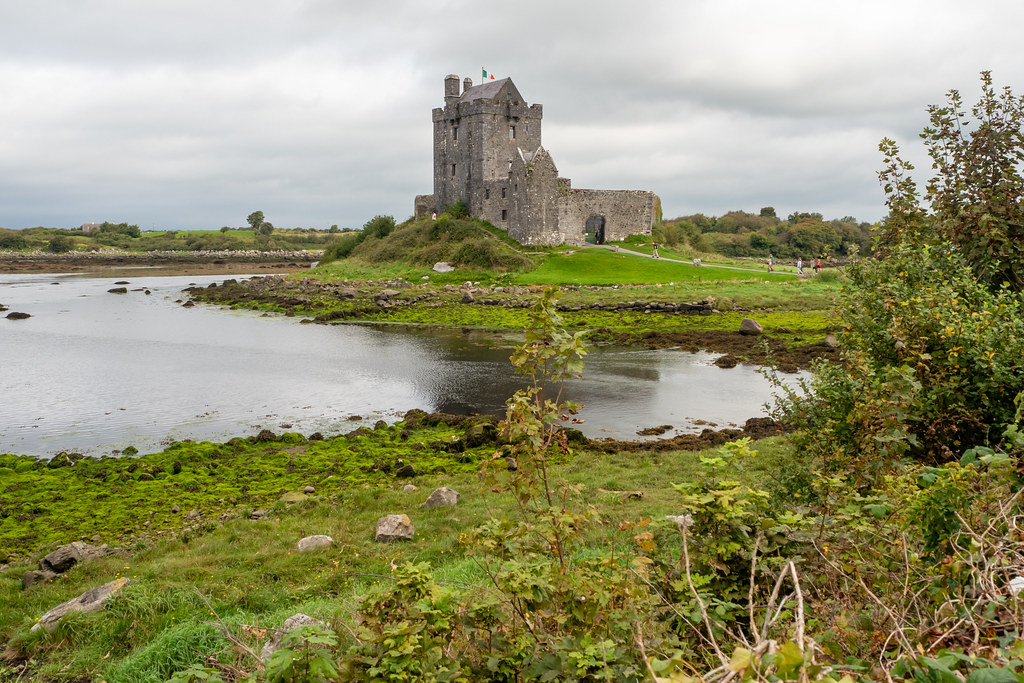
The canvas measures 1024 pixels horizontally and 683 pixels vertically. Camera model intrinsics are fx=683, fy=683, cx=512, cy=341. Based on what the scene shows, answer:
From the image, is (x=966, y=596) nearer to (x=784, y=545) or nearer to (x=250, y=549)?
(x=784, y=545)

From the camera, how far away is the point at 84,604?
8055mm

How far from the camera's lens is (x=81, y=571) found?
32.4 feet

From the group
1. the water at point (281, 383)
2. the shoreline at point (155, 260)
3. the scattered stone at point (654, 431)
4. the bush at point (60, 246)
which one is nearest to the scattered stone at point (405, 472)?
the water at point (281, 383)

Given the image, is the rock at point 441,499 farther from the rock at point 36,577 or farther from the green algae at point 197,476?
the rock at point 36,577

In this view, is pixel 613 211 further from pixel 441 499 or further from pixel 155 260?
pixel 155 260

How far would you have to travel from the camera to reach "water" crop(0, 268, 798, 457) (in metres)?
19.8

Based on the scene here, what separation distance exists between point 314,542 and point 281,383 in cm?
1603

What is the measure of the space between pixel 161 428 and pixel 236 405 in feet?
10.1

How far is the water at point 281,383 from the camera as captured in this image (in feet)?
64.9

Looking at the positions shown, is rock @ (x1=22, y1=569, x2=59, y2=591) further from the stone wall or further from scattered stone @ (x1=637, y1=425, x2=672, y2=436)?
the stone wall

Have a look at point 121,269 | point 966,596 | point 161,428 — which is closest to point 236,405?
point 161,428

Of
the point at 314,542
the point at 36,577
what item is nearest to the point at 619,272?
the point at 314,542

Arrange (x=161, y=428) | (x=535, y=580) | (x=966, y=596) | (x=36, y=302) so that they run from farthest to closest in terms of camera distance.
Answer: (x=36, y=302)
(x=161, y=428)
(x=535, y=580)
(x=966, y=596)

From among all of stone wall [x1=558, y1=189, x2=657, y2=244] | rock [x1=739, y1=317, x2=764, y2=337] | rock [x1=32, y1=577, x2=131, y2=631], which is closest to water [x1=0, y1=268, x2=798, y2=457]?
rock [x1=739, y1=317, x2=764, y2=337]
